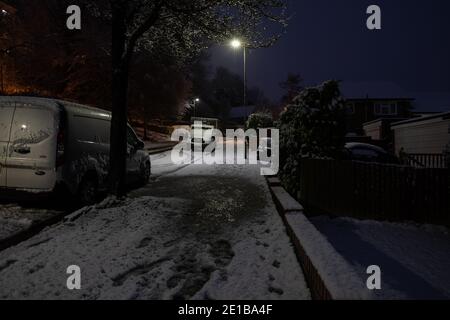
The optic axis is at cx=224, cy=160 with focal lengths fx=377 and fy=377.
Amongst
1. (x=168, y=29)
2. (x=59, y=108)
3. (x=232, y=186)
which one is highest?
(x=168, y=29)

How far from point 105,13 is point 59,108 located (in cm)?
429

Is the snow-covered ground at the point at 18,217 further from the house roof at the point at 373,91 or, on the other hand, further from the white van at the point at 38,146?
the house roof at the point at 373,91

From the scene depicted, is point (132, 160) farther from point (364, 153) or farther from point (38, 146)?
point (364, 153)

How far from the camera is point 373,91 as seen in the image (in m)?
50.4

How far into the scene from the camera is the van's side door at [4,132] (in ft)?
23.2

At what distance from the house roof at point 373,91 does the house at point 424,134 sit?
22200 mm

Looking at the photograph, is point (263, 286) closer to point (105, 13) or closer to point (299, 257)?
point (299, 257)

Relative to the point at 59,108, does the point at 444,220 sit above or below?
below

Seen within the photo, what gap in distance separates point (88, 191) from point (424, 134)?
2177 centimetres

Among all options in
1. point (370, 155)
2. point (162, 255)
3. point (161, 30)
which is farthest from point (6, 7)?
point (162, 255)

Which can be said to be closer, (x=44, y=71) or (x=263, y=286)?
(x=263, y=286)
